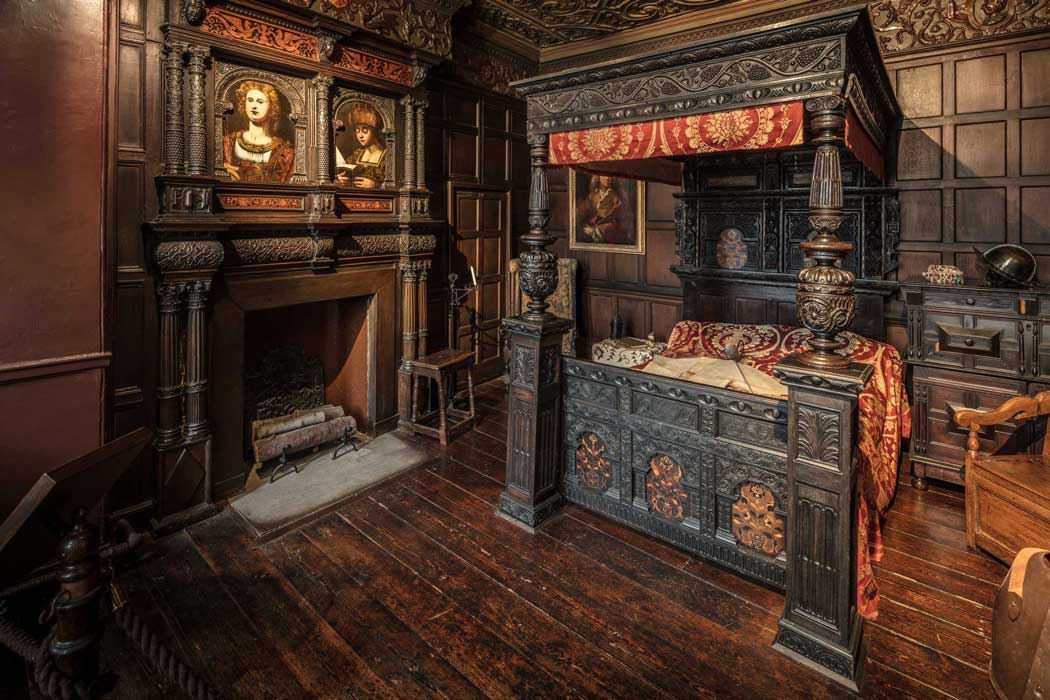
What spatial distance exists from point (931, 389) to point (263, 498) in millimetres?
4459

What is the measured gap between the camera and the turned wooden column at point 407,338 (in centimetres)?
481

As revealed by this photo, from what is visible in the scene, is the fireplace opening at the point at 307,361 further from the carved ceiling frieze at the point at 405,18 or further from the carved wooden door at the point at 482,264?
the carved ceiling frieze at the point at 405,18

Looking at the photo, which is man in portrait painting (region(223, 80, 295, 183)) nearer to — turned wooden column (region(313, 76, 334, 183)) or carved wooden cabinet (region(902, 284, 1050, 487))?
turned wooden column (region(313, 76, 334, 183))

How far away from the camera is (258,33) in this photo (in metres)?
3.57

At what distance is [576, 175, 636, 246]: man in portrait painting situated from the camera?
6.04 m

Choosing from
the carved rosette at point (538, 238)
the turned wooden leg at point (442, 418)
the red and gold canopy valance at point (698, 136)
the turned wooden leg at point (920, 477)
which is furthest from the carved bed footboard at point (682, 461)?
the turned wooden leg at point (920, 477)

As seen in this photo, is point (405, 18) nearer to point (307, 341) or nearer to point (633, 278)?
point (307, 341)

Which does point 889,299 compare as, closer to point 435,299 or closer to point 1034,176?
point 1034,176

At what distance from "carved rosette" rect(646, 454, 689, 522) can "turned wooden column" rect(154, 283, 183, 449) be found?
2.80 meters

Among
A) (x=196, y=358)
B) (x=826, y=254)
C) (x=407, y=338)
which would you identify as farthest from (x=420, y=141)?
(x=826, y=254)

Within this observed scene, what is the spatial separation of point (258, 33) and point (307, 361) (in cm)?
239

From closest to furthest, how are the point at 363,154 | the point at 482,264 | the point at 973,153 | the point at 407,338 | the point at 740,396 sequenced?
the point at 740,396 < the point at 973,153 < the point at 363,154 < the point at 407,338 < the point at 482,264

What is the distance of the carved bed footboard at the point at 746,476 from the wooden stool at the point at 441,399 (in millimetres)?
1472

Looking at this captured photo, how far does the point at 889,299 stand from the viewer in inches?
174
